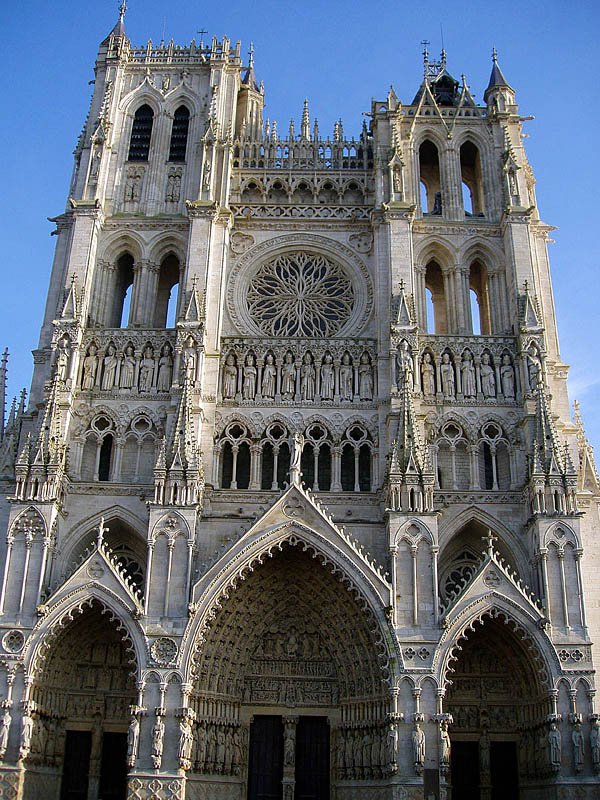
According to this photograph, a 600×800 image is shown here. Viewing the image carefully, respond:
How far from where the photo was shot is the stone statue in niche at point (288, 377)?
2716cm

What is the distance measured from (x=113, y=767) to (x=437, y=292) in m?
18.9

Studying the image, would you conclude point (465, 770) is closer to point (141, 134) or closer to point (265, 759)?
point (265, 759)

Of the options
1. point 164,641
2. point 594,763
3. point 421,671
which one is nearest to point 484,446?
point 421,671

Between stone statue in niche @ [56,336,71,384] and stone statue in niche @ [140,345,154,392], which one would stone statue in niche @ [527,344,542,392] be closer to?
stone statue in niche @ [140,345,154,392]

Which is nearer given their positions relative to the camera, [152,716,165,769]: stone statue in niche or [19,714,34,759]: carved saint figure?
[152,716,165,769]: stone statue in niche

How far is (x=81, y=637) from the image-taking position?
24.3 meters

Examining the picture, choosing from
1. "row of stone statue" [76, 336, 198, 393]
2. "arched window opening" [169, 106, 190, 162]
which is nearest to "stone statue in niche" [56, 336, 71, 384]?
"row of stone statue" [76, 336, 198, 393]

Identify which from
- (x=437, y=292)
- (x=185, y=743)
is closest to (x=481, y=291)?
(x=437, y=292)

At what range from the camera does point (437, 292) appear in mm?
32062

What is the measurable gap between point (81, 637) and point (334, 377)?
415 inches

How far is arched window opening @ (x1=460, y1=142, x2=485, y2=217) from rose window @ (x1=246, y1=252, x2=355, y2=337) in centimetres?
556

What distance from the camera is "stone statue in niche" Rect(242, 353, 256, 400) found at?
89.0 feet

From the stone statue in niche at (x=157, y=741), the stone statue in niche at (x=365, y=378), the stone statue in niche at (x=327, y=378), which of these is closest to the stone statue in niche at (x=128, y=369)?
the stone statue in niche at (x=327, y=378)

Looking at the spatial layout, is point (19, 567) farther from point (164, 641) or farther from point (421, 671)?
point (421, 671)
